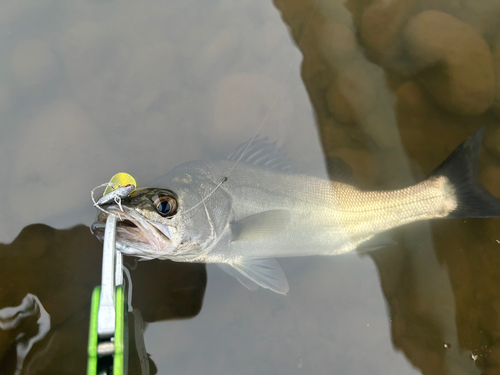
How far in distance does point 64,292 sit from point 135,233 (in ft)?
3.24

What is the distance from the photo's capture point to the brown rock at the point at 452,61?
296 cm

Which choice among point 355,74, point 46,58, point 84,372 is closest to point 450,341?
point 355,74

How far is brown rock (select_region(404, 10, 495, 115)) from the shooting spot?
2965 mm

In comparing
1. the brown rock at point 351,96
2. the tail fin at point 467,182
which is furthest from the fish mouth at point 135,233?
the tail fin at point 467,182

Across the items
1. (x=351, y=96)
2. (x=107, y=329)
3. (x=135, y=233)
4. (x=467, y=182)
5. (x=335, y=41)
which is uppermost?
(x=335, y=41)

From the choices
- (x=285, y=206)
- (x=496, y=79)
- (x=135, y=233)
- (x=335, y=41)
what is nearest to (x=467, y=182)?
(x=496, y=79)

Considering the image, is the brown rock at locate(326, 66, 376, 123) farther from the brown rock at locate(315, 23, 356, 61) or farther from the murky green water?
the brown rock at locate(315, 23, 356, 61)

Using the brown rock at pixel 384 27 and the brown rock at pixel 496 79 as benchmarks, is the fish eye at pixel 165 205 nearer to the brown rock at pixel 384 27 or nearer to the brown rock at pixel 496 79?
the brown rock at pixel 384 27

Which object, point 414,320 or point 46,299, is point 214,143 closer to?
point 46,299

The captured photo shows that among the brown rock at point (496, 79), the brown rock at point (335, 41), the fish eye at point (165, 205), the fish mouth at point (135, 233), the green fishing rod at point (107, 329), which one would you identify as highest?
the brown rock at point (335, 41)

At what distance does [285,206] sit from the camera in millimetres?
2596

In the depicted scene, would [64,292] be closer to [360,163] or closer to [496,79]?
[360,163]

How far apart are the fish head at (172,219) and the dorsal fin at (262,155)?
40 centimetres

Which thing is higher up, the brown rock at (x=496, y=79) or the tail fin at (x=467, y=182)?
the brown rock at (x=496, y=79)
